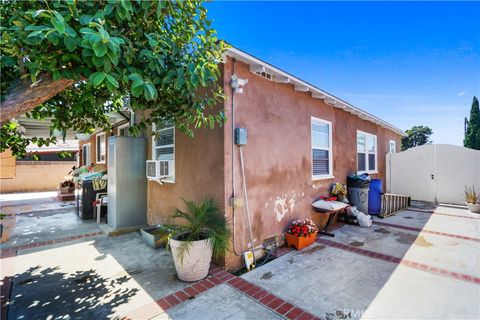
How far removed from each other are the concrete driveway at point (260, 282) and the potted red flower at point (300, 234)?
8.0 inches

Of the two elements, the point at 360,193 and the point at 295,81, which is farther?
the point at 360,193

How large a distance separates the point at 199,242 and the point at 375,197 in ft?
23.1

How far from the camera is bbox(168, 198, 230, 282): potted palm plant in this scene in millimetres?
3455

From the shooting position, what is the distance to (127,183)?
620 cm

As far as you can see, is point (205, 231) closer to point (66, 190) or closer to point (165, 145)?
point (165, 145)

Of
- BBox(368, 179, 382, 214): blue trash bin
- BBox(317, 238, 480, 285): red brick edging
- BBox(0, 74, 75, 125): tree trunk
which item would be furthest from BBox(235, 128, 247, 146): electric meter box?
BBox(368, 179, 382, 214): blue trash bin

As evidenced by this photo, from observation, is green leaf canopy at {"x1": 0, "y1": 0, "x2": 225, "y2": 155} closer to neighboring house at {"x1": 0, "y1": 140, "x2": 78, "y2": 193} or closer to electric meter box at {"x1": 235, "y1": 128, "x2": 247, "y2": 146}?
electric meter box at {"x1": 235, "y1": 128, "x2": 247, "y2": 146}

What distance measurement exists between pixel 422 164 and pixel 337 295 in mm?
11127

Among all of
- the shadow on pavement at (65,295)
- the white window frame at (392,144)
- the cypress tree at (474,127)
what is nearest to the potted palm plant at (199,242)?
the shadow on pavement at (65,295)

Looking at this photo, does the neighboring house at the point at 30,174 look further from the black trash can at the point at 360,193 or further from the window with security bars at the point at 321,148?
the black trash can at the point at 360,193

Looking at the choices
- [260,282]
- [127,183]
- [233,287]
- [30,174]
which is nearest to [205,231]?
[233,287]

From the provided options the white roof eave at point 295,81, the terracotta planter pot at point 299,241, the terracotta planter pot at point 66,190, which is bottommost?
the terracotta planter pot at point 299,241

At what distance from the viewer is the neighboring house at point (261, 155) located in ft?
13.7

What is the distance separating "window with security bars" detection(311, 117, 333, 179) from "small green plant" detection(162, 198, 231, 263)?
11.4 feet
